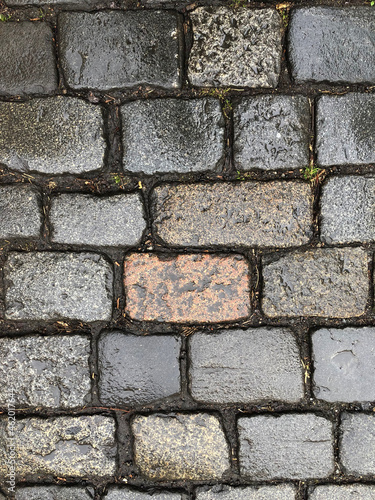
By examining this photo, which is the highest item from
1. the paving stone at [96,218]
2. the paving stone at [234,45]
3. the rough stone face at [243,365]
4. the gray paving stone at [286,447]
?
the paving stone at [234,45]

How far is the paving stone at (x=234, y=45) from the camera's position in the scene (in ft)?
5.97

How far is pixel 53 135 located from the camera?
1.86m

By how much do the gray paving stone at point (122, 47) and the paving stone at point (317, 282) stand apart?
3.21 ft

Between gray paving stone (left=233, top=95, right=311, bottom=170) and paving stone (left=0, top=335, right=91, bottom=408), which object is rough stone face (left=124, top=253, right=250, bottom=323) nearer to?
paving stone (left=0, top=335, right=91, bottom=408)

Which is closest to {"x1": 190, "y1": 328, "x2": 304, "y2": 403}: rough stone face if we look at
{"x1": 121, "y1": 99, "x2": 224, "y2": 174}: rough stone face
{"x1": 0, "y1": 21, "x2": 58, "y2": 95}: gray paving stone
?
{"x1": 121, "y1": 99, "x2": 224, "y2": 174}: rough stone face

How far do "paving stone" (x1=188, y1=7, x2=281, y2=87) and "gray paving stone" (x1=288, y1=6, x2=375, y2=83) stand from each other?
3.7 inches

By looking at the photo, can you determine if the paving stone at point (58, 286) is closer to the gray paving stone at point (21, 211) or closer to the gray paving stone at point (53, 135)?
the gray paving stone at point (21, 211)

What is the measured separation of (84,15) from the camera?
6.02 ft

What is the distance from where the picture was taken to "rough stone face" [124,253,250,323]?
1.86 metres

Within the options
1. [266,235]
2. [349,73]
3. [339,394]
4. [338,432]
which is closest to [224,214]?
[266,235]

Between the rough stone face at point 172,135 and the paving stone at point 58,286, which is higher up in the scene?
the rough stone face at point 172,135

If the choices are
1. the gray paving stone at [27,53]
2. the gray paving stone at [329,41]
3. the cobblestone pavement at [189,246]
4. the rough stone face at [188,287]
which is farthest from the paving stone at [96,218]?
the gray paving stone at [329,41]

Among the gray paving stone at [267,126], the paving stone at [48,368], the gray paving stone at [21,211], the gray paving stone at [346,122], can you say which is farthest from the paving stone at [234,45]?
the paving stone at [48,368]

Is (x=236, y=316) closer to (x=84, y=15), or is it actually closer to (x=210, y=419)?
(x=210, y=419)
